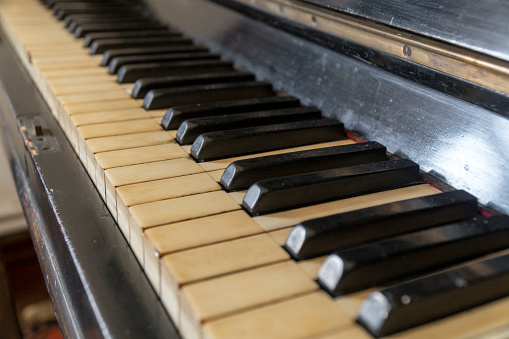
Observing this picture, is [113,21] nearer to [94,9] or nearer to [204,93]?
[94,9]

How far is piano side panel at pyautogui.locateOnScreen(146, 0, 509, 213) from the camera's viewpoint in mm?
807

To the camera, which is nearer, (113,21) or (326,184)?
(326,184)

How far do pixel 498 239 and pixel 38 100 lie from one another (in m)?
1.20

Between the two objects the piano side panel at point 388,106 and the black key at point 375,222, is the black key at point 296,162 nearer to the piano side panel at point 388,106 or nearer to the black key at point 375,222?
the piano side panel at point 388,106

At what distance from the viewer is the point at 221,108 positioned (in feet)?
3.88

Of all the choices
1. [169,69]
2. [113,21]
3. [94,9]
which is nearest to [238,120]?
[169,69]

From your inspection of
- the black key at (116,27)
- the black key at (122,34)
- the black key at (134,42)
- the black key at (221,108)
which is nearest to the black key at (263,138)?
the black key at (221,108)

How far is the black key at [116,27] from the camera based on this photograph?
6.04ft

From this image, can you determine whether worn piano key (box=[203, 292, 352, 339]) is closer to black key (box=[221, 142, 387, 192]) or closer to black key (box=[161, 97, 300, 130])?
black key (box=[221, 142, 387, 192])

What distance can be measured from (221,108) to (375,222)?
56 centimetres

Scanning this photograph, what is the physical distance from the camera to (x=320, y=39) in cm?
117

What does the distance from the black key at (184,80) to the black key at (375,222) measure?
74cm

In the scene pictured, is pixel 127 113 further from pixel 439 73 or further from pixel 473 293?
pixel 473 293

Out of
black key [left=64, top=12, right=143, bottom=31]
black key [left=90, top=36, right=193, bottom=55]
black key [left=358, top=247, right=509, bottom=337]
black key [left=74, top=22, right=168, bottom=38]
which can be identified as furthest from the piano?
black key [left=64, top=12, right=143, bottom=31]
